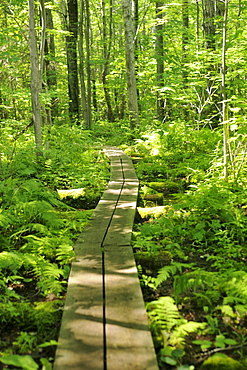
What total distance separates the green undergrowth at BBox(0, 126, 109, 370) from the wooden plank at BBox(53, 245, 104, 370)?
0.14 meters

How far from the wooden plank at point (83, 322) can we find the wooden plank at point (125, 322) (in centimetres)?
8

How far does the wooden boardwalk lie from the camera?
231 centimetres

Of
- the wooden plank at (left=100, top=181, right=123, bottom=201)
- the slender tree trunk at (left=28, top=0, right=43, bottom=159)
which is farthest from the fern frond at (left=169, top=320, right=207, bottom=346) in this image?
the slender tree trunk at (left=28, top=0, right=43, bottom=159)

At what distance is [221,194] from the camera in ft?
17.9

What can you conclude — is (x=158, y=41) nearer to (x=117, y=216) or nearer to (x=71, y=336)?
(x=117, y=216)

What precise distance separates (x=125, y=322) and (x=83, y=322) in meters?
0.34

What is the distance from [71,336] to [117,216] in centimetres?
302

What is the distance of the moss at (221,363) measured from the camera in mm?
2391

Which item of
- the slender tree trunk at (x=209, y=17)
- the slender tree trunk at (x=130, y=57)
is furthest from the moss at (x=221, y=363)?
the slender tree trunk at (x=130, y=57)

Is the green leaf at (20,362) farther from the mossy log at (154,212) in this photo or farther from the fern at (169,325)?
the mossy log at (154,212)

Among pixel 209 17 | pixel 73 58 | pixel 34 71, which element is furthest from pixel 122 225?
pixel 73 58

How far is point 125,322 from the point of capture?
107 inches

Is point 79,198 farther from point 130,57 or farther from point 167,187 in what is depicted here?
point 130,57

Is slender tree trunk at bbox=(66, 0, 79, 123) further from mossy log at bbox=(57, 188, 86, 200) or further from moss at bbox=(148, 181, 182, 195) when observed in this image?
mossy log at bbox=(57, 188, 86, 200)
